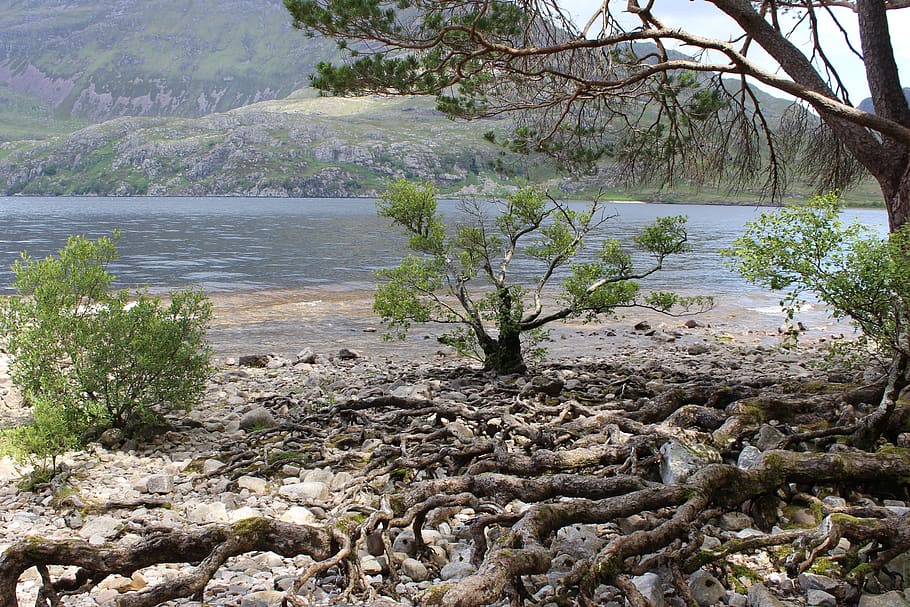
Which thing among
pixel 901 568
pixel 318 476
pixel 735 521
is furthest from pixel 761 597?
pixel 318 476

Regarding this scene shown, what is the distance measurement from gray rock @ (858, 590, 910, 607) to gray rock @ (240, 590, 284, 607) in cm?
448

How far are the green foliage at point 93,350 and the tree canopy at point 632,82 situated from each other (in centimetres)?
540

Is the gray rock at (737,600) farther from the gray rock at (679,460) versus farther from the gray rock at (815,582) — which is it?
the gray rock at (679,460)

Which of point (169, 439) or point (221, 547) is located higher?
point (221, 547)

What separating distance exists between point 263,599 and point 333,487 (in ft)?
10.5

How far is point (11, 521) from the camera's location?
7215mm

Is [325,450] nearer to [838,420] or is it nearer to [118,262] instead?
[838,420]

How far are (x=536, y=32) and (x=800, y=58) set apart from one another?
199 inches

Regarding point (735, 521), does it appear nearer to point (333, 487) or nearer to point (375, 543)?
point (375, 543)

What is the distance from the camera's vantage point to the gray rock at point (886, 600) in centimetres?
432

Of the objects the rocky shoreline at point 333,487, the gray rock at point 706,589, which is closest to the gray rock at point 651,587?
the rocky shoreline at point 333,487

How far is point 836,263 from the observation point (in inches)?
287

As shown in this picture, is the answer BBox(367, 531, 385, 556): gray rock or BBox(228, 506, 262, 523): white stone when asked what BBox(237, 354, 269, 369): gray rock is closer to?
BBox(228, 506, 262, 523): white stone

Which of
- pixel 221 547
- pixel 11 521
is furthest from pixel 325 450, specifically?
pixel 221 547
